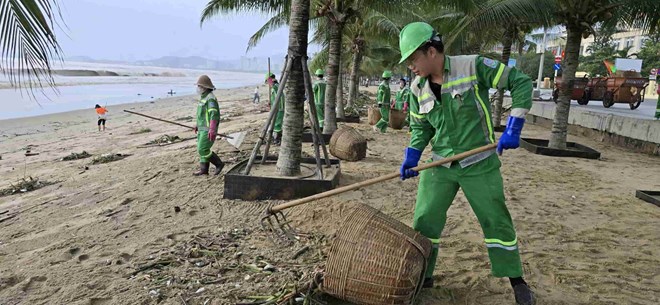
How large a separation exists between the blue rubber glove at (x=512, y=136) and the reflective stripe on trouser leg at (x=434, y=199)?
1.24 feet

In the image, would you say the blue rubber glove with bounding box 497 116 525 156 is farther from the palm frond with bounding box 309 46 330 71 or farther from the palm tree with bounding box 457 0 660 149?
the palm frond with bounding box 309 46 330 71

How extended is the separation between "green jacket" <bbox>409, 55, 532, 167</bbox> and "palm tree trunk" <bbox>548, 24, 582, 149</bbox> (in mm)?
7879

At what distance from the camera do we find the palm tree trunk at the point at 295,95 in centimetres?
603

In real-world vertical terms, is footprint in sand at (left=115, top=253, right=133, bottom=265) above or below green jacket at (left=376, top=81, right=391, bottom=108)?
below

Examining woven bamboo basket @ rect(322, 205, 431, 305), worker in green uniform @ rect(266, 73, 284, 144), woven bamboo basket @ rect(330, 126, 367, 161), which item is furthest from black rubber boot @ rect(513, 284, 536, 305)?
worker in green uniform @ rect(266, 73, 284, 144)

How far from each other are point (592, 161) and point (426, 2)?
5.00 metres

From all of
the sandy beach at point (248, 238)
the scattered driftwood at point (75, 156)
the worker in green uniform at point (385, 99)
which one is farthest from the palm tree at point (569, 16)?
the scattered driftwood at point (75, 156)

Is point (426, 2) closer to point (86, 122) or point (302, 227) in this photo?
point (302, 227)

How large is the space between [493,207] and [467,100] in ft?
2.37

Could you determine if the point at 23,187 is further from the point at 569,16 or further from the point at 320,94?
the point at 569,16

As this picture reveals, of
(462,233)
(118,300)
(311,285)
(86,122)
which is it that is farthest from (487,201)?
(86,122)

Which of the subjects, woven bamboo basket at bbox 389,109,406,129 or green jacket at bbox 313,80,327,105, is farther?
woven bamboo basket at bbox 389,109,406,129

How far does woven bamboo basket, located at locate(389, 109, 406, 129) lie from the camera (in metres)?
13.9

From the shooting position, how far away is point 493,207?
2979mm
